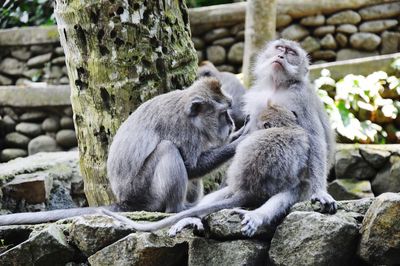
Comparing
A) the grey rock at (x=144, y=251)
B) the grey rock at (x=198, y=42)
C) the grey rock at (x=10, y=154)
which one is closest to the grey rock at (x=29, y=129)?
the grey rock at (x=10, y=154)

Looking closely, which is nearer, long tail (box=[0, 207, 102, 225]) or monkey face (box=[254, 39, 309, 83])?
long tail (box=[0, 207, 102, 225])

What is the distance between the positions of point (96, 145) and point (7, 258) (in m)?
1.84

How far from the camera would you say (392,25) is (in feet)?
38.6

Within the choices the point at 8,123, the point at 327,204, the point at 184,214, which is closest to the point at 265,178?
the point at 327,204

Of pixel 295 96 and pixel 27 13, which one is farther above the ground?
pixel 295 96

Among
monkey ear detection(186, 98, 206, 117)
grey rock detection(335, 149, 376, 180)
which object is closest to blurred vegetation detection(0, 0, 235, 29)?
grey rock detection(335, 149, 376, 180)

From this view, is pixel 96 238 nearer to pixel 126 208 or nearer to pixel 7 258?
pixel 7 258

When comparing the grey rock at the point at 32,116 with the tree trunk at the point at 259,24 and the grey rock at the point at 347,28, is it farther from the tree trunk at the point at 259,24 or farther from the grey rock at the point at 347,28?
the grey rock at the point at 347,28

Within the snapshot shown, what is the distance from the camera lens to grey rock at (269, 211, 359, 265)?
388 centimetres

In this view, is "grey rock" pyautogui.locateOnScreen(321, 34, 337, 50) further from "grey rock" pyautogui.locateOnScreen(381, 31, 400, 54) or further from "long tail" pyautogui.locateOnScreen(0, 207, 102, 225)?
"long tail" pyautogui.locateOnScreen(0, 207, 102, 225)

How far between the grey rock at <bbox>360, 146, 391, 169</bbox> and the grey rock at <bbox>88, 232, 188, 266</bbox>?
5.22 meters

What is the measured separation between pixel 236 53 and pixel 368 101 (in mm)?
2747

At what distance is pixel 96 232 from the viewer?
4.30 meters

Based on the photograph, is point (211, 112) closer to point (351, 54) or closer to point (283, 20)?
point (283, 20)
